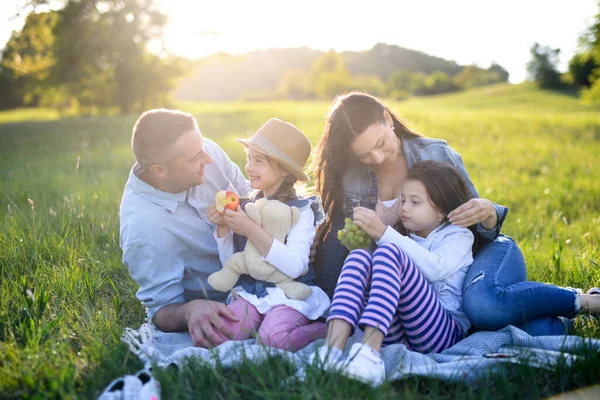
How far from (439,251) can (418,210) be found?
0.30 metres

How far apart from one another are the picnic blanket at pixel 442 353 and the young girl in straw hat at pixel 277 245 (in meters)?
0.11

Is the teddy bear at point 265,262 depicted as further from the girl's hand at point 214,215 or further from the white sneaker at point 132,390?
the white sneaker at point 132,390

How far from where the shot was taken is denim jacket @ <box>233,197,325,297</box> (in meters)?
3.00

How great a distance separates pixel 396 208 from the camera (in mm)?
3445

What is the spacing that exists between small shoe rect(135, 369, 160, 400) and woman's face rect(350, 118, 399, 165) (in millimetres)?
1919

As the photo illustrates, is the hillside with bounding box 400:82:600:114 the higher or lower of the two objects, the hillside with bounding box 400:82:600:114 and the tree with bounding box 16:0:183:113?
the lower

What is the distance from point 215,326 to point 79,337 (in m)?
0.83

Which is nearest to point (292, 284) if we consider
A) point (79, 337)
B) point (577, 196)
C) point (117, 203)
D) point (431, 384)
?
point (431, 384)

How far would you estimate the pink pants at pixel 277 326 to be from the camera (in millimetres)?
2742

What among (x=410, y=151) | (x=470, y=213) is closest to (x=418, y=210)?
(x=470, y=213)

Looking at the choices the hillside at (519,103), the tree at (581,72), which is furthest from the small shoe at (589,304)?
the tree at (581,72)

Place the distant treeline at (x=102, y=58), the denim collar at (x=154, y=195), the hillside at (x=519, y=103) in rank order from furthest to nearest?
the hillside at (x=519, y=103)
the distant treeline at (x=102, y=58)
the denim collar at (x=154, y=195)

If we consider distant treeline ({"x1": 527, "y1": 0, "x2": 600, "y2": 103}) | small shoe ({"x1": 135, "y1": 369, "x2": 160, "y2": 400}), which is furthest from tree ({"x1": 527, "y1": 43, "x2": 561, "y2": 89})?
small shoe ({"x1": 135, "y1": 369, "x2": 160, "y2": 400})

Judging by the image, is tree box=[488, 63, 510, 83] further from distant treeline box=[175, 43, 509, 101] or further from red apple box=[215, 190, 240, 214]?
red apple box=[215, 190, 240, 214]
